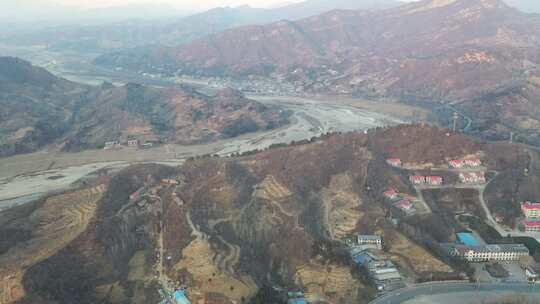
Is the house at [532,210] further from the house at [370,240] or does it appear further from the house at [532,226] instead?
the house at [370,240]

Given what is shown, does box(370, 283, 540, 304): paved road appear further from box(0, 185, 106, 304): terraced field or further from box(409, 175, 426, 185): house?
box(0, 185, 106, 304): terraced field

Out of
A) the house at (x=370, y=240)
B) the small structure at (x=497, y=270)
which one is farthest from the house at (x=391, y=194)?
the small structure at (x=497, y=270)

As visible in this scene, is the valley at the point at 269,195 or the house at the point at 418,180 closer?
the valley at the point at 269,195

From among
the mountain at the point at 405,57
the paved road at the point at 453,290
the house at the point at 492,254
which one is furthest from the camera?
the mountain at the point at 405,57

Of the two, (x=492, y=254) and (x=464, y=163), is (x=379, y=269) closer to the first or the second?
(x=492, y=254)

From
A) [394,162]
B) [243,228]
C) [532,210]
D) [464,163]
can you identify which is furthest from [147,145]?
[532,210]

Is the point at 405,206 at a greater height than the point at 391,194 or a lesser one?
lesser
